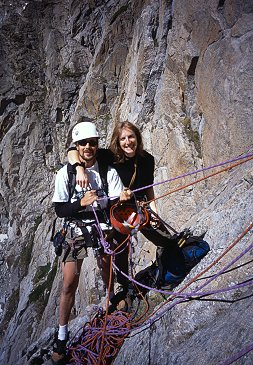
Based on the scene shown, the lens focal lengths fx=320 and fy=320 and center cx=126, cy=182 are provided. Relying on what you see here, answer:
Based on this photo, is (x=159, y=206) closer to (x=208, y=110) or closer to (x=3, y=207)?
(x=208, y=110)

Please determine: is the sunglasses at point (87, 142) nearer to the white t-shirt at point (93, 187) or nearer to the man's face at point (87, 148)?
the man's face at point (87, 148)

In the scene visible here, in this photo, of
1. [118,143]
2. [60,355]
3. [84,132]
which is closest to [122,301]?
[60,355]

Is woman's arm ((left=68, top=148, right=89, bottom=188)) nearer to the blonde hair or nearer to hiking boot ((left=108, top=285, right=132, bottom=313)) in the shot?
the blonde hair

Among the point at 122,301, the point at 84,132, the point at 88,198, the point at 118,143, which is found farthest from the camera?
the point at 122,301

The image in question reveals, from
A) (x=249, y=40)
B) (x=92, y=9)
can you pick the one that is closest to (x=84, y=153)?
(x=249, y=40)

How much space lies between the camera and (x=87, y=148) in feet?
13.9

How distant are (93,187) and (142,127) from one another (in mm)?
6679

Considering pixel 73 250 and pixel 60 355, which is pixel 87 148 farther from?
pixel 60 355

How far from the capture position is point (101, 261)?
16.0 ft

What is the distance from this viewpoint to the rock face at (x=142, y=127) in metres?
3.79

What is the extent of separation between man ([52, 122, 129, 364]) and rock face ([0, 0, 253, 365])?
3.34 ft

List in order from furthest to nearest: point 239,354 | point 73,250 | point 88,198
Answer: point 73,250 < point 88,198 < point 239,354

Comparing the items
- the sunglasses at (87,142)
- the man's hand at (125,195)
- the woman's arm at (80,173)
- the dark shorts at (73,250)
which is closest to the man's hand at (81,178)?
the woman's arm at (80,173)

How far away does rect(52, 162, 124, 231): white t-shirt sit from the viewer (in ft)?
13.9
